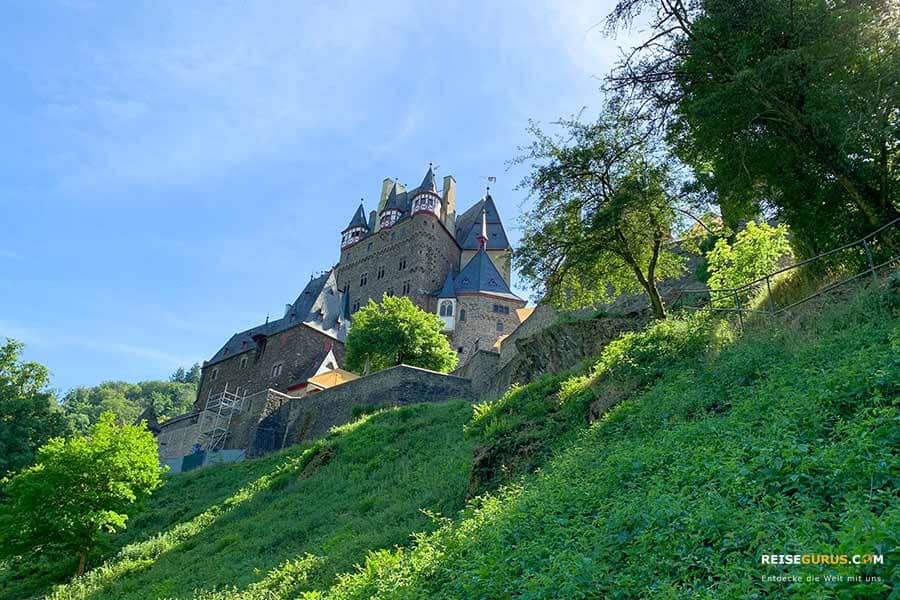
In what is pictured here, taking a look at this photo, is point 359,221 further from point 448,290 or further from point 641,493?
point 641,493

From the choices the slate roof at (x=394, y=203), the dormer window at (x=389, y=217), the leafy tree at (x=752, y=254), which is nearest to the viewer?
the leafy tree at (x=752, y=254)

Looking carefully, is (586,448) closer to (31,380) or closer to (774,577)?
(774,577)

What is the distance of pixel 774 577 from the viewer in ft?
14.9

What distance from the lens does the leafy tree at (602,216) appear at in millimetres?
17250

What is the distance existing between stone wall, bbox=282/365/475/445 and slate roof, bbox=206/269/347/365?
19333 millimetres

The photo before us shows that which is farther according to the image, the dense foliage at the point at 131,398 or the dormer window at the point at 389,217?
the dense foliage at the point at 131,398

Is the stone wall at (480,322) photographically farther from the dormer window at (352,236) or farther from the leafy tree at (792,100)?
the leafy tree at (792,100)

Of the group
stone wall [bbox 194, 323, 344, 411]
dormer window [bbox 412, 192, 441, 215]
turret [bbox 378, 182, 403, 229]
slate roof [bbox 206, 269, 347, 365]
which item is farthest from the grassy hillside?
turret [bbox 378, 182, 403, 229]

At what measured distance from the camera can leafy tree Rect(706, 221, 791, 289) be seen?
55.2 feet

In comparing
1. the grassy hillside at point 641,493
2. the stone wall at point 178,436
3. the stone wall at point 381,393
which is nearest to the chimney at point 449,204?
the stone wall at point 178,436

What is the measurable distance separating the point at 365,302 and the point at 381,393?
116 feet

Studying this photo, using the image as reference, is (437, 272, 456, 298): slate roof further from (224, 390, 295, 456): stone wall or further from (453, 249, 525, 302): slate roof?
(224, 390, 295, 456): stone wall

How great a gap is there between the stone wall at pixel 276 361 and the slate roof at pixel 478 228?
20.7 metres

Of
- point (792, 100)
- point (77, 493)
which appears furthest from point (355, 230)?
point (792, 100)
